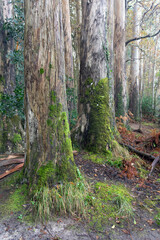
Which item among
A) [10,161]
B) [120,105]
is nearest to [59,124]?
[10,161]

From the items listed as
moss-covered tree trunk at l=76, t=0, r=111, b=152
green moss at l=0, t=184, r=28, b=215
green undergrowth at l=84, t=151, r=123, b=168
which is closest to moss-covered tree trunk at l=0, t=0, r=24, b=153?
moss-covered tree trunk at l=76, t=0, r=111, b=152

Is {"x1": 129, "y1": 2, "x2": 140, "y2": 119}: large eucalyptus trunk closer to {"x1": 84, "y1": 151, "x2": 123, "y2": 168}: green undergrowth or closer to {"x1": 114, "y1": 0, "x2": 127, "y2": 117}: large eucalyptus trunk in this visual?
{"x1": 114, "y1": 0, "x2": 127, "y2": 117}: large eucalyptus trunk

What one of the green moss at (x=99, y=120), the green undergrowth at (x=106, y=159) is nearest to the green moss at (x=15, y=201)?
the green undergrowth at (x=106, y=159)

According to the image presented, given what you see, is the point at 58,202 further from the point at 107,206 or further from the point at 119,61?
the point at 119,61

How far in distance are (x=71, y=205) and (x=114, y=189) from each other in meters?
1.13

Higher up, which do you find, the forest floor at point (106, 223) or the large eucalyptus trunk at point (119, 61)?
the large eucalyptus trunk at point (119, 61)

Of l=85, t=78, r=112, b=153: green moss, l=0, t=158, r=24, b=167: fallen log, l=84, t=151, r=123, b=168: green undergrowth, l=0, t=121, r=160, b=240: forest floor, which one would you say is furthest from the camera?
l=85, t=78, r=112, b=153: green moss

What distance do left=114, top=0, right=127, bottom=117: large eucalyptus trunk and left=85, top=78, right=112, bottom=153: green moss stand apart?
16.2 ft

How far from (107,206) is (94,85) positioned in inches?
130

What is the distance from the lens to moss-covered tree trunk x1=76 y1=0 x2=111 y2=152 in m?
5.17

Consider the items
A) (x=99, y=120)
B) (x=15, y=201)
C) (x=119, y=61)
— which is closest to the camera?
(x=15, y=201)

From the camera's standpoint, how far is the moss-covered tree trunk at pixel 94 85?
517 centimetres

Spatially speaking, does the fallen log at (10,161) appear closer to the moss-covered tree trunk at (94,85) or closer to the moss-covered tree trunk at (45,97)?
the moss-covered tree trunk at (45,97)

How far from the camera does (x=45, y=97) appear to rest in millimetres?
3131
